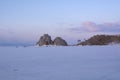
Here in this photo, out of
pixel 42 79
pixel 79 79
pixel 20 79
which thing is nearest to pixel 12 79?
pixel 20 79

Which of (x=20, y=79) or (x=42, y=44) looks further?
(x=42, y=44)

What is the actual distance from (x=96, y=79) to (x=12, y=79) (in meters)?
4.14

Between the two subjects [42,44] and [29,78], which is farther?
[42,44]

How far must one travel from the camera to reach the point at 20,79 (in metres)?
11.8

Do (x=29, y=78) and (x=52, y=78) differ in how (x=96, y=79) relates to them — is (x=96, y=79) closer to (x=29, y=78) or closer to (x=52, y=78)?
(x=52, y=78)

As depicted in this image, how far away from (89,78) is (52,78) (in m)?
1.90

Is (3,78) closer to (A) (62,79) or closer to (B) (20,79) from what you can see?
(B) (20,79)

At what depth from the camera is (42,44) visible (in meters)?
120

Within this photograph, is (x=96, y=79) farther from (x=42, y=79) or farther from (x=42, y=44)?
(x=42, y=44)

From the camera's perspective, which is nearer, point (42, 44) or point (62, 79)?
point (62, 79)

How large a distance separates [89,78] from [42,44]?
108401 mm

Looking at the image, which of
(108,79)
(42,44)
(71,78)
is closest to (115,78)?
(108,79)

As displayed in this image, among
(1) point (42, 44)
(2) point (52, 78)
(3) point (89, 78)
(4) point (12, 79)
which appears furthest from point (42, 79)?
(1) point (42, 44)

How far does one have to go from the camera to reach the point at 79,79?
39.6 feet
